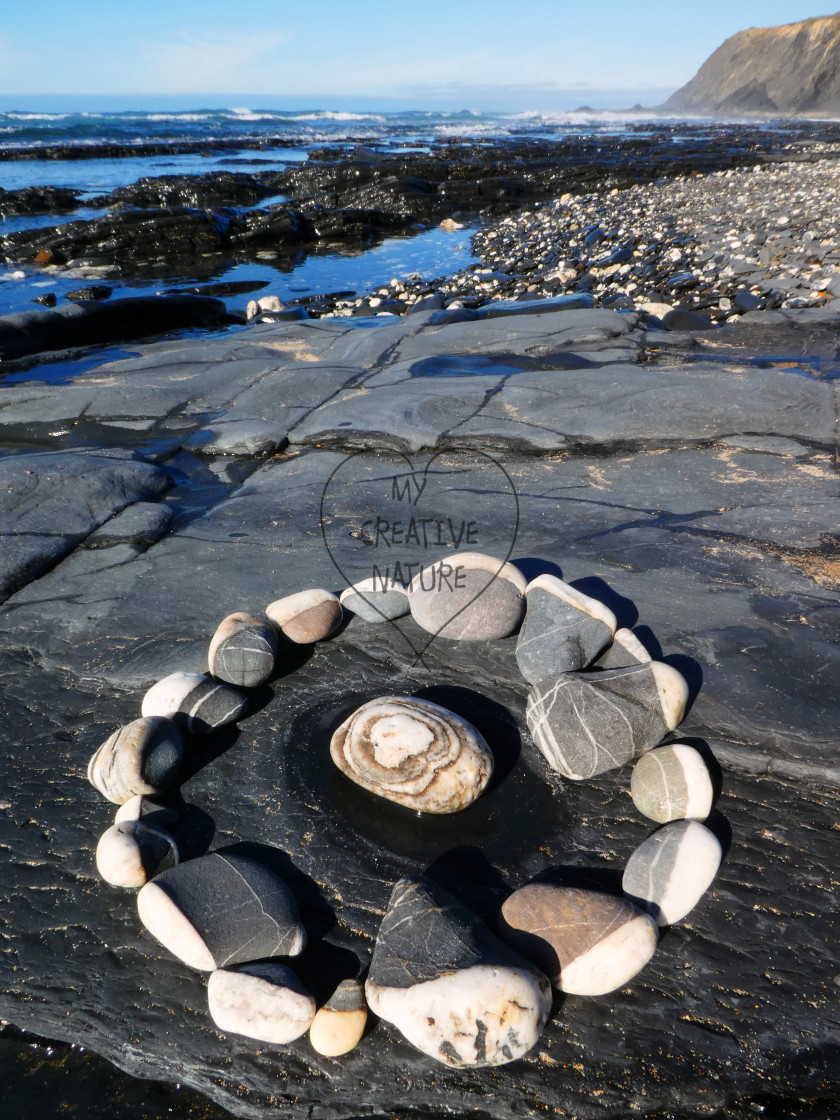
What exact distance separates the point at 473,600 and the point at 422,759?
2.55 ft

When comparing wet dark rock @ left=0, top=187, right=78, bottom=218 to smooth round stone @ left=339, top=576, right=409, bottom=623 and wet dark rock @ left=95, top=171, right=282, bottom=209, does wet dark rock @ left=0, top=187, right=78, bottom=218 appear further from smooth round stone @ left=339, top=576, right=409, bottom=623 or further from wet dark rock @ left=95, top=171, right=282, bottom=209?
smooth round stone @ left=339, top=576, right=409, bottom=623

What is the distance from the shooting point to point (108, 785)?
86.4 inches

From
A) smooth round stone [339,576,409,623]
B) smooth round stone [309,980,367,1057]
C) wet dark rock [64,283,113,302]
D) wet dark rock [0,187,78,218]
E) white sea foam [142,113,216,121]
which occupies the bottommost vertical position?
smooth round stone [309,980,367,1057]

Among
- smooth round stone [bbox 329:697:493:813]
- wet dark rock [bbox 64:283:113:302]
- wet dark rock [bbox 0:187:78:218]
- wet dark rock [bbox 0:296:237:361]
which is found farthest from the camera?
wet dark rock [bbox 0:187:78:218]

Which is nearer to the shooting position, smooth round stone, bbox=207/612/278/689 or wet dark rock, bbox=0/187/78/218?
smooth round stone, bbox=207/612/278/689

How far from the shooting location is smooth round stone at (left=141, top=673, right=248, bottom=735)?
2.38m

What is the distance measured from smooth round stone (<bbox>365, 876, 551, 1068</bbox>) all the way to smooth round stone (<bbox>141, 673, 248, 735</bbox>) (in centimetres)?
99

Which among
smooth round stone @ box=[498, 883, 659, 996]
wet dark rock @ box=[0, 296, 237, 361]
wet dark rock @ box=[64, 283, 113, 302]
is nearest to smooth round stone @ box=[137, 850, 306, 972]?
smooth round stone @ box=[498, 883, 659, 996]

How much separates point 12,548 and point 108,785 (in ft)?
5.70

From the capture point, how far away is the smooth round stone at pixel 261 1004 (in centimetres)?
163

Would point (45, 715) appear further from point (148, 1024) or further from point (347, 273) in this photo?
point (347, 273)

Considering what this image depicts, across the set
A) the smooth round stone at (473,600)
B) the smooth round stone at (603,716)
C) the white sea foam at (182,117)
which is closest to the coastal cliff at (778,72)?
the white sea foam at (182,117)

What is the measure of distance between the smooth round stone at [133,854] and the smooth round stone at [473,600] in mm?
1199

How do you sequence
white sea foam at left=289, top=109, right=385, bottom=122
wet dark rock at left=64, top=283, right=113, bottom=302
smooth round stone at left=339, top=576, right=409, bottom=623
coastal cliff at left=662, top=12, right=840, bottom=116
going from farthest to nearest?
coastal cliff at left=662, top=12, right=840, bottom=116 → white sea foam at left=289, top=109, right=385, bottom=122 → wet dark rock at left=64, top=283, right=113, bottom=302 → smooth round stone at left=339, top=576, right=409, bottom=623
